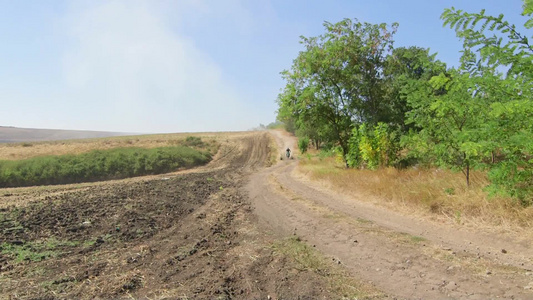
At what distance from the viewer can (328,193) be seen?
1212cm

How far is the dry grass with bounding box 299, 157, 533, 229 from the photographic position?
629cm

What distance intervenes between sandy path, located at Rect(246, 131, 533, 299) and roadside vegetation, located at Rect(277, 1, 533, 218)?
1.04 m

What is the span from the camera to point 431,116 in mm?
9477

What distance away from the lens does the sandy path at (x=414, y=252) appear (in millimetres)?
4145

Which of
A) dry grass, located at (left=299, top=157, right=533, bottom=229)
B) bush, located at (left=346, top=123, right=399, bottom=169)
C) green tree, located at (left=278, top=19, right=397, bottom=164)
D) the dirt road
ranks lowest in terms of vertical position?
the dirt road

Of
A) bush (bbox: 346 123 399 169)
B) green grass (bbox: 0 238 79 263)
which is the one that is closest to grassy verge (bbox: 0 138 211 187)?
bush (bbox: 346 123 399 169)

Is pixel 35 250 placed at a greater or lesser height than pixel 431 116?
lesser

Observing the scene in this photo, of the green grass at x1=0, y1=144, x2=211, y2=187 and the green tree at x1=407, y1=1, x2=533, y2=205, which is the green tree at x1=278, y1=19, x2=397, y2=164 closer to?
the green tree at x1=407, y1=1, x2=533, y2=205

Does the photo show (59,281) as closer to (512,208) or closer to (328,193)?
(512,208)

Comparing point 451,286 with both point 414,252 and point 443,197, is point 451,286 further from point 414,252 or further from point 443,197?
point 443,197

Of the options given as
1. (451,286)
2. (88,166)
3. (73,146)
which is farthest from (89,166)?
(451,286)

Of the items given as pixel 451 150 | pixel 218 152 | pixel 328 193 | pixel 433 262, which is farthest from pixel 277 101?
pixel 218 152

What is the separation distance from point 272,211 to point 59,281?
614 centimetres

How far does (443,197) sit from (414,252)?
9.86 feet
